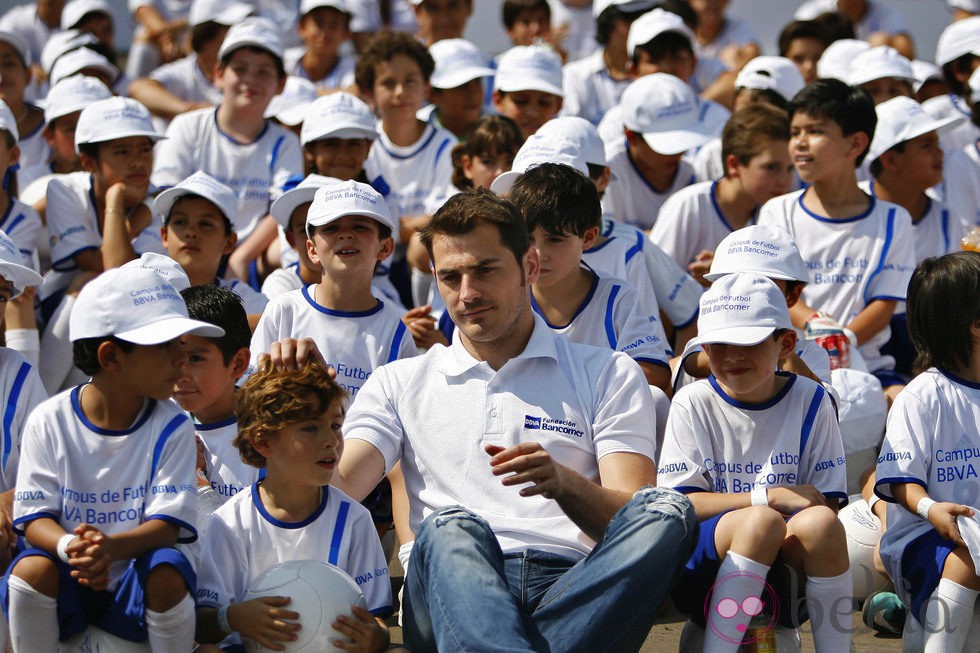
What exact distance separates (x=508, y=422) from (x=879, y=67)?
4.81 m

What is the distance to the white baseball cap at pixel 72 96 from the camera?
7508 mm

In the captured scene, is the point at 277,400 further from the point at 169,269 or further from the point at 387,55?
the point at 387,55

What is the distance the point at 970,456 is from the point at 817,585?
747mm

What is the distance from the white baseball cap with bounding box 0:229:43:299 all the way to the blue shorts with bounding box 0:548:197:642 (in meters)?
1.10

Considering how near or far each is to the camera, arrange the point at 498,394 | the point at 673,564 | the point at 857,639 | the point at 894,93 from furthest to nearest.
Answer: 1. the point at 894,93
2. the point at 857,639
3. the point at 498,394
4. the point at 673,564

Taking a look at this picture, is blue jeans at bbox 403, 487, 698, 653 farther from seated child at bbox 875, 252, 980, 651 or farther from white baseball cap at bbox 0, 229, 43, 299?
white baseball cap at bbox 0, 229, 43, 299

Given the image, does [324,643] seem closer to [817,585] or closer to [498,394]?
[498,394]

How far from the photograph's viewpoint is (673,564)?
367 cm

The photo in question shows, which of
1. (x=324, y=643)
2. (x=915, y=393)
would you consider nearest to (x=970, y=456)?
(x=915, y=393)

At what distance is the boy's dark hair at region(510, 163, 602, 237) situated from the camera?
16.2ft

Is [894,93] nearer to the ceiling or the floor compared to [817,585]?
nearer to the ceiling

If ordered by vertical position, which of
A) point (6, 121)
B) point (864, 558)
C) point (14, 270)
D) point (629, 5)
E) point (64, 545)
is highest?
point (629, 5)

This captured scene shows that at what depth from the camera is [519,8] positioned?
9898 mm

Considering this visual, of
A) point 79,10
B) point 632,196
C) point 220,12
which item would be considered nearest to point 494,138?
point 632,196
